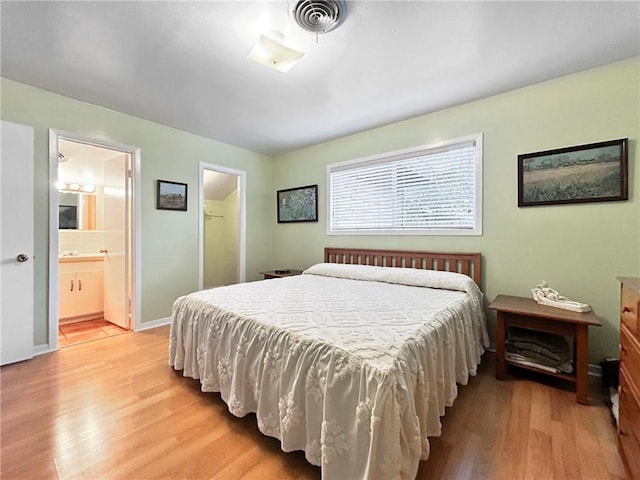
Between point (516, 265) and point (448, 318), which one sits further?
point (516, 265)

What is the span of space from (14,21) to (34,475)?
2.47m

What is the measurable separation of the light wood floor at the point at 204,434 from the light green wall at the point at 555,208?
78 cm

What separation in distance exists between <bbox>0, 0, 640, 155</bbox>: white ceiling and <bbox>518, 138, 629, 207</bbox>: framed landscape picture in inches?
24.9

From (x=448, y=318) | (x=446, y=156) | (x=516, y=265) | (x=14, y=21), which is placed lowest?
(x=448, y=318)

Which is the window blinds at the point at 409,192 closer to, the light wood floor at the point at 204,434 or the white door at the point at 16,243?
the light wood floor at the point at 204,434

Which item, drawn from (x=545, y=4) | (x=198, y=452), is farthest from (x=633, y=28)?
(x=198, y=452)

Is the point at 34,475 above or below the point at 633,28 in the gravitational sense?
below

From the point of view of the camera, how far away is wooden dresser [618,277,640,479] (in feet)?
3.54

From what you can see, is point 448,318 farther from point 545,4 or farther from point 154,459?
point 545,4

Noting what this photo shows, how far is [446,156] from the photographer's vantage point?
2.81 m

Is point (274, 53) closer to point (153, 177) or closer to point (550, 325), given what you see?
point (153, 177)

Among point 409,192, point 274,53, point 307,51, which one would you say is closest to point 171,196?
point 274,53

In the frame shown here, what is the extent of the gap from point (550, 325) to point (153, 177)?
4015 millimetres

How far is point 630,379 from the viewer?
118 cm
